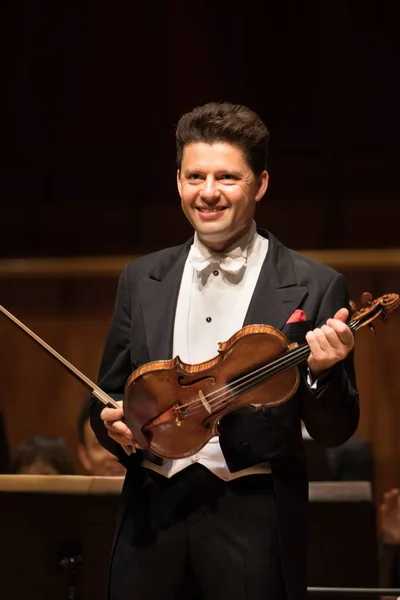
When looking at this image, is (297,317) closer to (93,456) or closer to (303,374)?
(303,374)

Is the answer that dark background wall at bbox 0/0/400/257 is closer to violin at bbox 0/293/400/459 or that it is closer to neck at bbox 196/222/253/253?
neck at bbox 196/222/253/253

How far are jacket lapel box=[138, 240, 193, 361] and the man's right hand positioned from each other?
0.35 ft

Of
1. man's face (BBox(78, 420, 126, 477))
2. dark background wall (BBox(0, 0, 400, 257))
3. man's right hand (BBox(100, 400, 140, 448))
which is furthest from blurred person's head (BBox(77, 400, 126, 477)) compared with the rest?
man's right hand (BBox(100, 400, 140, 448))

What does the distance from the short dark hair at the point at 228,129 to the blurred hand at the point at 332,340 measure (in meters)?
0.35

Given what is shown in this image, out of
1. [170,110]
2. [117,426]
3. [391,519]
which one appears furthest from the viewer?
[170,110]

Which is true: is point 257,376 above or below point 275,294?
below

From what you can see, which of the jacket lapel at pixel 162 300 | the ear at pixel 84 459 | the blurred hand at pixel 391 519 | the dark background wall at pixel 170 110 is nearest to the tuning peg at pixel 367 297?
the jacket lapel at pixel 162 300

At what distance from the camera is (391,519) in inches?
108

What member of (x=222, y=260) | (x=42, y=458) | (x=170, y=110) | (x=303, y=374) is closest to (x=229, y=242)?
(x=222, y=260)

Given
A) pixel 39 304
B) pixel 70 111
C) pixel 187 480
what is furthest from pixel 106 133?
pixel 187 480

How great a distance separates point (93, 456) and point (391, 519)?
0.87 m

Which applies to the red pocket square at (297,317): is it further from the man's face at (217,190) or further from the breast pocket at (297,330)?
the man's face at (217,190)

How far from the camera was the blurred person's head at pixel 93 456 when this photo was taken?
9.31 feet

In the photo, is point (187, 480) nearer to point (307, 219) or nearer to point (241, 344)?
point (241, 344)
